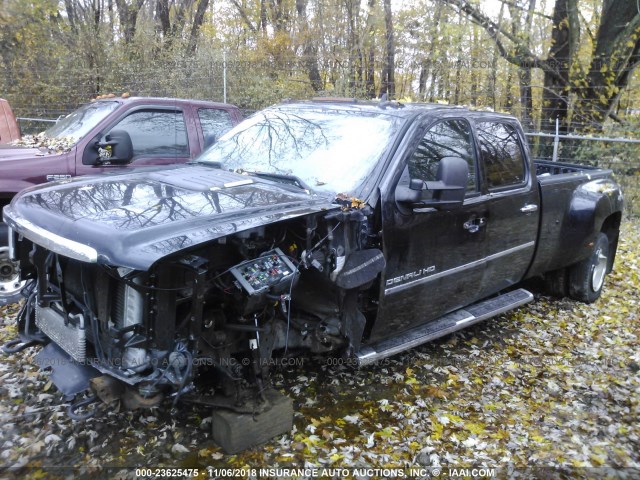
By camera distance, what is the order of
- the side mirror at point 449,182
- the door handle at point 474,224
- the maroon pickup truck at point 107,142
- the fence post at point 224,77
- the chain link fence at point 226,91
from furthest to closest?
the fence post at point 224,77
the chain link fence at point 226,91
the maroon pickup truck at point 107,142
the door handle at point 474,224
the side mirror at point 449,182

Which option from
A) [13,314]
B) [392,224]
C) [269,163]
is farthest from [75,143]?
[392,224]

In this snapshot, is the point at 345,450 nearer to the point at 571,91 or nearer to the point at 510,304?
the point at 510,304

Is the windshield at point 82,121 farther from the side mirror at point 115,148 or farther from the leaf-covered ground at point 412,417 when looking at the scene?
A: the leaf-covered ground at point 412,417

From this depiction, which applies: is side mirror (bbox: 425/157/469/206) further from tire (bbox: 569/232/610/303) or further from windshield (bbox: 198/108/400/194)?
tire (bbox: 569/232/610/303)

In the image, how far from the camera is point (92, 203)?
3275 millimetres

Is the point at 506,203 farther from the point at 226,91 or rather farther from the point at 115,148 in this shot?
the point at 226,91

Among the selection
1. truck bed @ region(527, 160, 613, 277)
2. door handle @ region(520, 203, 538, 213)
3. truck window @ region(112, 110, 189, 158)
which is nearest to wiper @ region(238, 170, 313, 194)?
door handle @ region(520, 203, 538, 213)

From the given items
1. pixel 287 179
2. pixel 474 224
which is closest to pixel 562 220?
pixel 474 224

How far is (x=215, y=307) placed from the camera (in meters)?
3.25

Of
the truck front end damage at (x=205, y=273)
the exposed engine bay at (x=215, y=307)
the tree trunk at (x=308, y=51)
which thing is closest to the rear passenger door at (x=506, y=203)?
the truck front end damage at (x=205, y=273)

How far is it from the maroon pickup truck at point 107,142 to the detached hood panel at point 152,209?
1.61 meters

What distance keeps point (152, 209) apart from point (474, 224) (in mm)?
2582

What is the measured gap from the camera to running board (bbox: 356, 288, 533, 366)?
394 centimetres

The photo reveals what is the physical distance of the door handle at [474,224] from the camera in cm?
446
